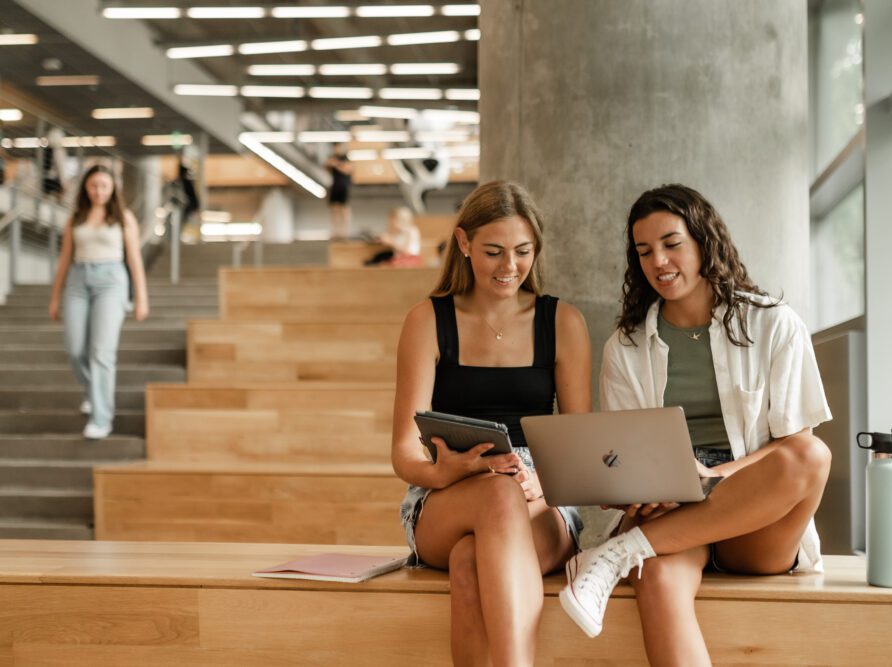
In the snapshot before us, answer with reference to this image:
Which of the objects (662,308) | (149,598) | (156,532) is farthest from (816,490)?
(156,532)

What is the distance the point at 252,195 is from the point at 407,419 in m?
19.1

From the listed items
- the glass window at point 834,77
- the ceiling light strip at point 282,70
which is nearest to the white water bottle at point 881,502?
the glass window at point 834,77

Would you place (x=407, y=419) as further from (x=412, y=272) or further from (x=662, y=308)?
(x=412, y=272)

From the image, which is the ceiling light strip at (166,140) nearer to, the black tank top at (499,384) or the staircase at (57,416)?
the staircase at (57,416)

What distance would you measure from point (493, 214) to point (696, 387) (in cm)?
61

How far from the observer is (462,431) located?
2.03m

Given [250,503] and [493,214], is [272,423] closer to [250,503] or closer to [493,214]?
[250,503]

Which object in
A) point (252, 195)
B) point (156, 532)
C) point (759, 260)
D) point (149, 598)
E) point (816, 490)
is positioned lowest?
point (156, 532)

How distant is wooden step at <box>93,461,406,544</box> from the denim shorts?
1568 millimetres

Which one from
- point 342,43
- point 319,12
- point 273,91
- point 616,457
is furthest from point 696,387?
point 273,91

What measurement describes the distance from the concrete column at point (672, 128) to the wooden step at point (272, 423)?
1897mm

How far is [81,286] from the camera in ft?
16.5

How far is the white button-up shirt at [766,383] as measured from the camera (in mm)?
2186

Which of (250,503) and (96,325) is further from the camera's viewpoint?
(96,325)
